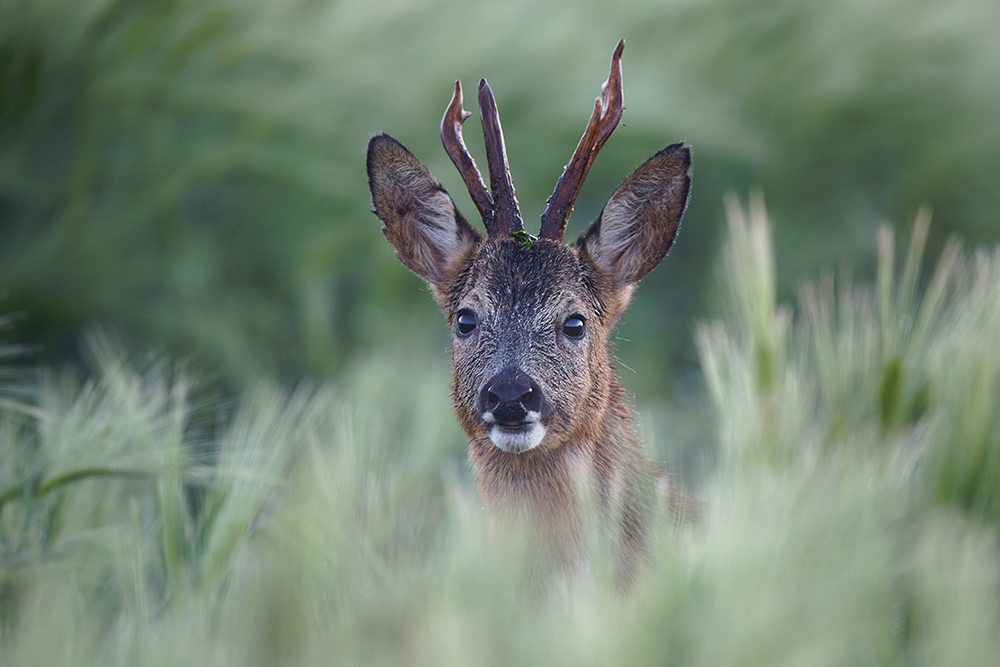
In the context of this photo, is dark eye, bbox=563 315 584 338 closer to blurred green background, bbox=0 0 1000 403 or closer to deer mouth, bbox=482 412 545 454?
deer mouth, bbox=482 412 545 454

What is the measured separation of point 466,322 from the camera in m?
2.57

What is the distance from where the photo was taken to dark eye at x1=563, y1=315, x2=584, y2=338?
8.23ft

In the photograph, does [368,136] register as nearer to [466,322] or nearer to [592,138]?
[466,322]

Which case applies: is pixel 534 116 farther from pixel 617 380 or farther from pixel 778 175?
pixel 617 380

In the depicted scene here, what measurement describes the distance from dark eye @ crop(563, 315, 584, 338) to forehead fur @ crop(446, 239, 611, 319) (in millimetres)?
48

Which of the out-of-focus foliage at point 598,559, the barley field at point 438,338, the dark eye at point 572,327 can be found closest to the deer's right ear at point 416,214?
the dark eye at point 572,327

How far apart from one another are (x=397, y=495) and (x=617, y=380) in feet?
3.79

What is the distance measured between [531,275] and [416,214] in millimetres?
338

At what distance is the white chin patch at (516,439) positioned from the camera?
89.0 inches

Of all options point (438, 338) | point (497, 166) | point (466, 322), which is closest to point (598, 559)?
point (497, 166)

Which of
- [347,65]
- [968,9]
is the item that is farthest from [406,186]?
[968,9]

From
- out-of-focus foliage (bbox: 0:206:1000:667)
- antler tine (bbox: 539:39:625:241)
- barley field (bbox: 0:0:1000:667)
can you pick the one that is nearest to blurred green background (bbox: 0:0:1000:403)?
barley field (bbox: 0:0:1000:667)

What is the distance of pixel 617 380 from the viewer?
2672mm

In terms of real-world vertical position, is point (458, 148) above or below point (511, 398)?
above
